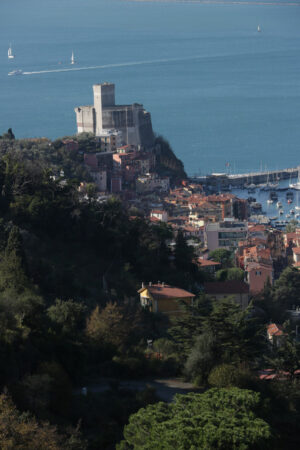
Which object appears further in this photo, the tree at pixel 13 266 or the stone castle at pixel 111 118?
the stone castle at pixel 111 118

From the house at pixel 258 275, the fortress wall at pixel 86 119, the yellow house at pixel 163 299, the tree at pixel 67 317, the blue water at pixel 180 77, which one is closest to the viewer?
the tree at pixel 67 317

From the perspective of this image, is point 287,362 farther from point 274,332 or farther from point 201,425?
point 274,332

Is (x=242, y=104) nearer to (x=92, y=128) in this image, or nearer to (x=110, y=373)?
(x=92, y=128)

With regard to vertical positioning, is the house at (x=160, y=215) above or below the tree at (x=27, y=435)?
above

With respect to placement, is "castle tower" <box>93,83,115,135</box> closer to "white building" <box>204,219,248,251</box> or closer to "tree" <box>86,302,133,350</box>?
"white building" <box>204,219,248,251</box>

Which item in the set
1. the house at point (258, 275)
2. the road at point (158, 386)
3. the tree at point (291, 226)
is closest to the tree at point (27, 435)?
the road at point (158, 386)

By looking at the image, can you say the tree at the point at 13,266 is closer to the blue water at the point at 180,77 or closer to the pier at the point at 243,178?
the pier at the point at 243,178

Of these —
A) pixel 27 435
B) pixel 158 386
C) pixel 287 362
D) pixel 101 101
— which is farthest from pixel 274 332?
pixel 101 101
